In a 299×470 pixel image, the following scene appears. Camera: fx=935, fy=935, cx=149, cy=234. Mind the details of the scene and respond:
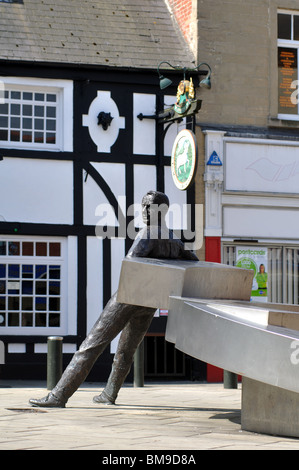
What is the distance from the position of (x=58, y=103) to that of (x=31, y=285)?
321 centimetres

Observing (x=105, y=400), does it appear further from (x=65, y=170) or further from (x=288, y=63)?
(x=288, y=63)

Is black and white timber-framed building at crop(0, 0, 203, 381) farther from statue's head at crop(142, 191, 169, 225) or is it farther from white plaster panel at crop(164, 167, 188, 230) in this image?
Answer: statue's head at crop(142, 191, 169, 225)

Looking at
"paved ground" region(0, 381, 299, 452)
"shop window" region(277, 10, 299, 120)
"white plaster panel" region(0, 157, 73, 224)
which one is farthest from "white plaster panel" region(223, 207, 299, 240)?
"paved ground" region(0, 381, 299, 452)

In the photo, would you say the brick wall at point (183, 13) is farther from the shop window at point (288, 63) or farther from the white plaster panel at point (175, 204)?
the white plaster panel at point (175, 204)

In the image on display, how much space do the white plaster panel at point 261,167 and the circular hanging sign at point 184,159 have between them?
1.37 m

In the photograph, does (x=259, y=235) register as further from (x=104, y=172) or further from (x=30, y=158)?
(x=30, y=158)

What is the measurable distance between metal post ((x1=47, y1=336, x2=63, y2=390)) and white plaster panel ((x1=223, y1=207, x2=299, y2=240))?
4887mm

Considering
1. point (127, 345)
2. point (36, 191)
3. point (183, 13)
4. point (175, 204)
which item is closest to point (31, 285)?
point (36, 191)

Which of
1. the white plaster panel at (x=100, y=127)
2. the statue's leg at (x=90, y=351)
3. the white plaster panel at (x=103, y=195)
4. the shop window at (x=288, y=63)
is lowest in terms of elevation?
the statue's leg at (x=90, y=351)

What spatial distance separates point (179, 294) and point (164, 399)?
334 centimetres

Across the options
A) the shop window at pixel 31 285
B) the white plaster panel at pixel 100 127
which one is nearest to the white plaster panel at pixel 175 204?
the white plaster panel at pixel 100 127

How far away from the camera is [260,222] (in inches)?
671

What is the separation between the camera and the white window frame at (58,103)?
16.0 meters

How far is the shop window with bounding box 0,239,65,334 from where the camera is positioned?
52.0 ft
